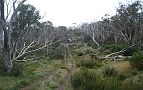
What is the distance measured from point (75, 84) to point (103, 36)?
4336cm

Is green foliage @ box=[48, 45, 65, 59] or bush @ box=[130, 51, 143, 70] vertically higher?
green foliage @ box=[48, 45, 65, 59]

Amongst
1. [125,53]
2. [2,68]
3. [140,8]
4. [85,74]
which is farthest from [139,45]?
[85,74]

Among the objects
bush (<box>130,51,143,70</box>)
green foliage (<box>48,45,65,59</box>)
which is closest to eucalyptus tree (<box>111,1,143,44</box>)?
green foliage (<box>48,45,65,59</box>)

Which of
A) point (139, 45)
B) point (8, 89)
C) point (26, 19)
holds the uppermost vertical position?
point (26, 19)

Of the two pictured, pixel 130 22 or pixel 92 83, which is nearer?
pixel 92 83

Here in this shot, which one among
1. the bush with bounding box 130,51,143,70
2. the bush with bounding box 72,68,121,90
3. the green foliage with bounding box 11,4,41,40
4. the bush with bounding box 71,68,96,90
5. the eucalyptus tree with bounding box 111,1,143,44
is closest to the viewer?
the bush with bounding box 72,68,121,90

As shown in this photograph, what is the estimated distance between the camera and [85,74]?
41.1ft

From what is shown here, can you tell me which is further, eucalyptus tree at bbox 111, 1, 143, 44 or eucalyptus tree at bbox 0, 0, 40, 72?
eucalyptus tree at bbox 111, 1, 143, 44

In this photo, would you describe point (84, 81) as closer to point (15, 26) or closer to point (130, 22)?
point (15, 26)

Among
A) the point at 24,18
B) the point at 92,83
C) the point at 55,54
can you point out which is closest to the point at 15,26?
the point at 24,18

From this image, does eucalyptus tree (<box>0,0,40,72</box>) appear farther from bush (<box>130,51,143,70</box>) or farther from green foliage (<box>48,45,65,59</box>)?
bush (<box>130,51,143,70</box>)

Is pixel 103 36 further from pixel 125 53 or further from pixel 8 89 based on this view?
pixel 8 89

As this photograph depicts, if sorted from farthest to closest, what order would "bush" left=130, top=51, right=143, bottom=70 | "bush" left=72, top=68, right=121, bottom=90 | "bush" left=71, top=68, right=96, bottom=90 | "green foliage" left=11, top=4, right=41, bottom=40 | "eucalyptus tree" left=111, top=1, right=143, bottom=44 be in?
1. "eucalyptus tree" left=111, top=1, right=143, bottom=44
2. "green foliage" left=11, top=4, right=41, bottom=40
3. "bush" left=130, top=51, right=143, bottom=70
4. "bush" left=71, top=68, right=96, bottom=90
5. "bush" left=72, top=68, right=121, bottom=90

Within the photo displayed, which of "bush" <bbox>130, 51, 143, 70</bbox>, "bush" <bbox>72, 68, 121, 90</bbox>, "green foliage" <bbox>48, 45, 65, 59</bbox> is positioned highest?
"green foliage" <bbox>48, 45, 65, 59</bbox>
